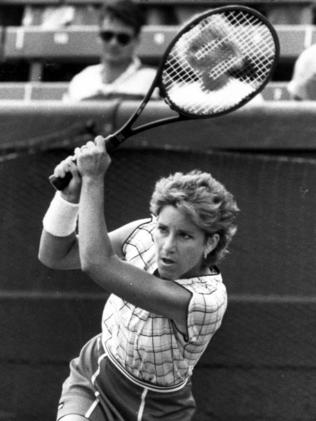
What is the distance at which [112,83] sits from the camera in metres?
5.12

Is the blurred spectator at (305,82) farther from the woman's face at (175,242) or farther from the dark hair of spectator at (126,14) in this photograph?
the woman's face at (175,242)

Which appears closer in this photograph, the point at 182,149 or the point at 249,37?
the point at 249,37

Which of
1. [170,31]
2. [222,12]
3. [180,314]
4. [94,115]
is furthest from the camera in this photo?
[170,31]

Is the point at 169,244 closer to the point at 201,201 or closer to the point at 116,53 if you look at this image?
the point at 201,201

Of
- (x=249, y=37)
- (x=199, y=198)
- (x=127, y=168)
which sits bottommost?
(x=127, y=168)

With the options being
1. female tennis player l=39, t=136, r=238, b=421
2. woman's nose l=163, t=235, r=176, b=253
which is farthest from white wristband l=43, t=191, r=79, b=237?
woman's nose l=163, t=235, r=176, b=253

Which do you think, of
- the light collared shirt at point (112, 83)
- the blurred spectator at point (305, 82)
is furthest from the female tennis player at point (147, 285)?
the light collared shirt at point (112, 83)

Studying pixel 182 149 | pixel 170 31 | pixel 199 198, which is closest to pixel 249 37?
pixel 182 149

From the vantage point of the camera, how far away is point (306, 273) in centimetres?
358

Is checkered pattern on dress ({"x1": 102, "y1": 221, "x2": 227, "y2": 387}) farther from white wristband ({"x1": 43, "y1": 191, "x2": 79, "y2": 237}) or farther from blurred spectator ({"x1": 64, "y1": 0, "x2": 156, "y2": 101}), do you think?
blurred spectator ({"x1": 64, "y1": 0, "x2": 156, "y2": 101})

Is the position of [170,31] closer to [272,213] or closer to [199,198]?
[272,213]

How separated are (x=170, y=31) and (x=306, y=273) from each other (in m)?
2.90

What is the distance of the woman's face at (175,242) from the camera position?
2916 millimetres

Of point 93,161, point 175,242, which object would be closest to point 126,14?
point 93,161
